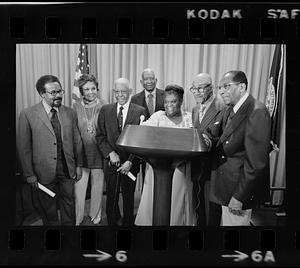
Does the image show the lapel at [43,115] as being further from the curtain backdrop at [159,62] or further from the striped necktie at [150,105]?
the striped necktie at [150,105]

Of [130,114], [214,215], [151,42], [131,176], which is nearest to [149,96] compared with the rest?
[130,114]

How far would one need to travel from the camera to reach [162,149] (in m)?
2.65

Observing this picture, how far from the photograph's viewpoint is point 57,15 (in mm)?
2703

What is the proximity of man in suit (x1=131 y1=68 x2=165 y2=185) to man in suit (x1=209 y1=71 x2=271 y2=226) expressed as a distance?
0.86ft

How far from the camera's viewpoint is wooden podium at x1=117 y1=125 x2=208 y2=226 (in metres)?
2.66

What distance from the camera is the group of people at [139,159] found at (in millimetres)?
2691

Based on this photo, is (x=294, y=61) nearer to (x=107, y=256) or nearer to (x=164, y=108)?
(x=164, y=108)

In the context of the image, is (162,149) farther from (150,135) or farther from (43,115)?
(43,115)

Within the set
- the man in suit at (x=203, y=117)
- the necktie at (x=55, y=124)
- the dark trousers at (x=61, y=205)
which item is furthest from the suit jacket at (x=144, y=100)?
the dark trousers at (x=61, y=205)

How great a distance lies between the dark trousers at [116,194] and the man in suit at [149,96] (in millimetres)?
109

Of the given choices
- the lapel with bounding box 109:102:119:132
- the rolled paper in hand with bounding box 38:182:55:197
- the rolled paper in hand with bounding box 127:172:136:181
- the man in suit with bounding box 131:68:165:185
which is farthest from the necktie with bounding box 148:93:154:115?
the rolled paper in hand with bounding box 38:182:55:197

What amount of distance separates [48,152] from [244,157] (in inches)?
32.7

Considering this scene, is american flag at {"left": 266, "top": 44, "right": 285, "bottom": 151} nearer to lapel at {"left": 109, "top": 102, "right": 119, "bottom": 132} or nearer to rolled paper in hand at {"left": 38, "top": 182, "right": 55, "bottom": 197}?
lapel at {"left": 109, "top": 102, "right": 119, "bottom": 132}

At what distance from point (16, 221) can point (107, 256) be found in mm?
419
